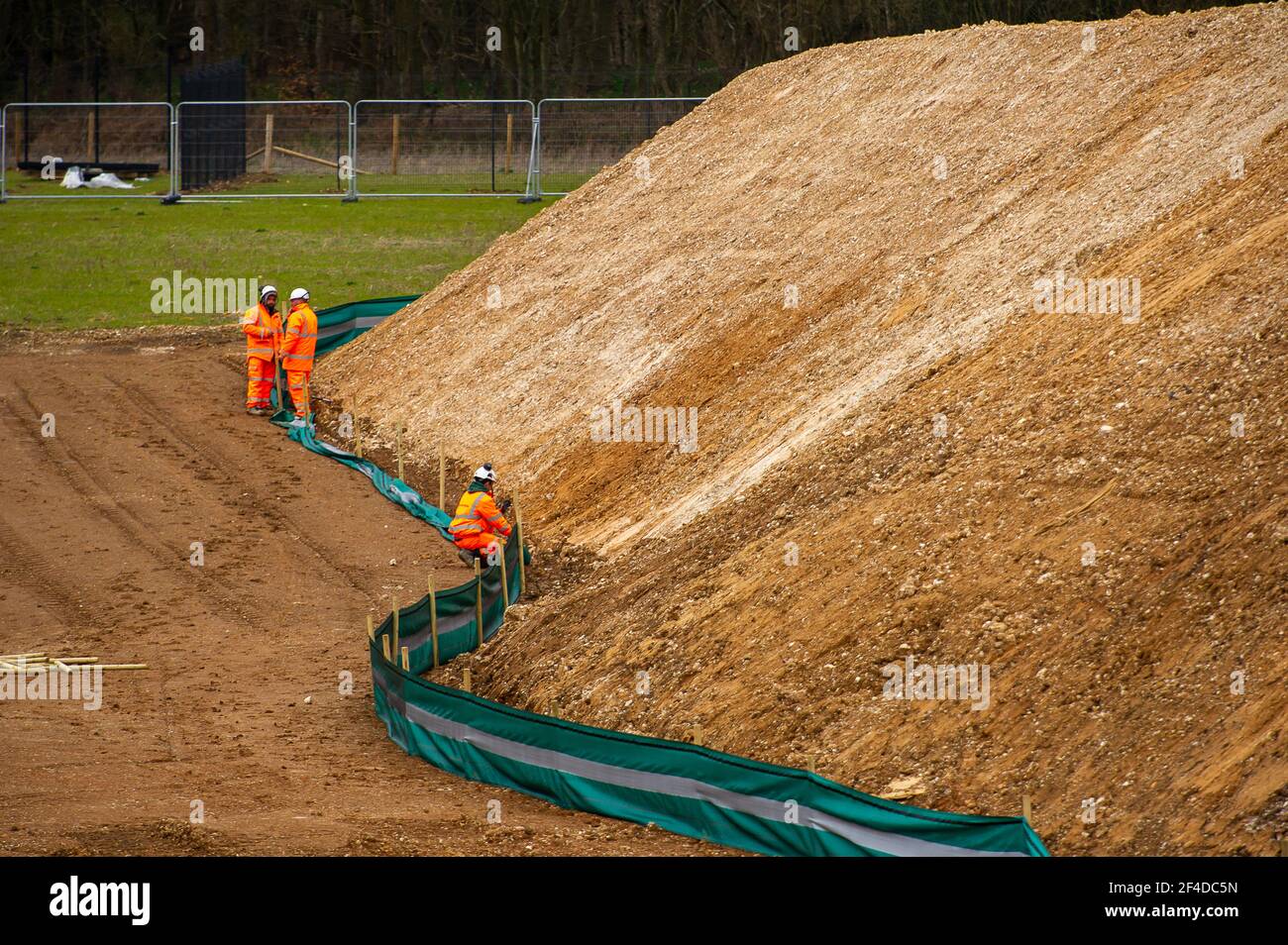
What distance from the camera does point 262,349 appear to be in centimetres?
2350

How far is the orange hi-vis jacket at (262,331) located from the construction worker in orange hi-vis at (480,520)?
7.08 m

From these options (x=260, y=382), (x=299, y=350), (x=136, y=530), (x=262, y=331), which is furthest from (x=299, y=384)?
(x=136, y=530)

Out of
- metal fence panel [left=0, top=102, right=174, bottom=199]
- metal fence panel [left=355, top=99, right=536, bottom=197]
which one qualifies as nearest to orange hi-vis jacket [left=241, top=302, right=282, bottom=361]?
metal fence panel [left=355, top=99, right=536, bottom=197]

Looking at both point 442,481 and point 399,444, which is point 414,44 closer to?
point 399,444

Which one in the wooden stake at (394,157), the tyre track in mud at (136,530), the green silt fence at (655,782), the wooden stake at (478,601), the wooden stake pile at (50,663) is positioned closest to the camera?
the green silt fence at (655,782)

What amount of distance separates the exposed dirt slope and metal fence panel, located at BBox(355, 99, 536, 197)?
11759 millimetres

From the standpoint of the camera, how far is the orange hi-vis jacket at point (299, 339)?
23125 millimetres

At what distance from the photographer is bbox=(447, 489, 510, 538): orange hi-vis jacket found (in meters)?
17.5

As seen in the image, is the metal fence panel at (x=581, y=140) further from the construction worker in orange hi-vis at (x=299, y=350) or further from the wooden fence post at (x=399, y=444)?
the wooden fence post at (x=399, y=444)

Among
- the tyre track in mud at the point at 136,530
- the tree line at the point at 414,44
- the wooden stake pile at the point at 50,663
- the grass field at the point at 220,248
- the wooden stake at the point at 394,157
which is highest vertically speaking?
the tree line at the point at 414,44

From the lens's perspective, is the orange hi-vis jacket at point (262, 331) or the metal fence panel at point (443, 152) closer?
the orange hi-vis jacket at point (262, 331)

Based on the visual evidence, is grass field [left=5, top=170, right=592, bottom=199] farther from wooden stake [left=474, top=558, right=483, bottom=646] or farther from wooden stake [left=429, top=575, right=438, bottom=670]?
wooden stake [left=429, top=575, right=438, bottom=670]

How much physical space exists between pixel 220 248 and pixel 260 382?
1015cm

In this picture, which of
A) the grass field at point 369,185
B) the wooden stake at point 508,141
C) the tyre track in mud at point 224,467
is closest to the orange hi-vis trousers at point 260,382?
the tyre track in mud at point 224,467
